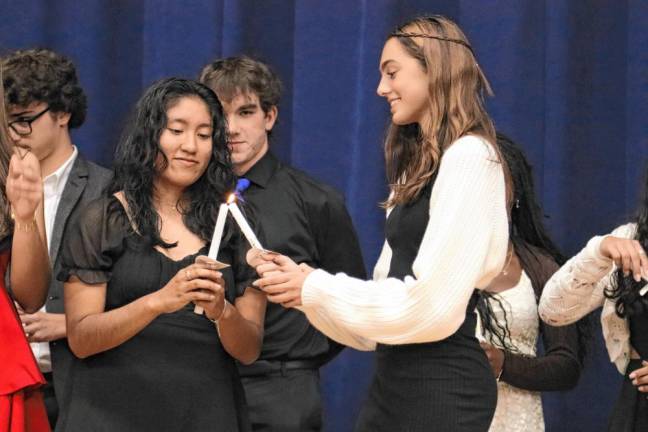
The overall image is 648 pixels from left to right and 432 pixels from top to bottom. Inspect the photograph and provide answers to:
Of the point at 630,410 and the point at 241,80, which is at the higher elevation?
the point at 241,80

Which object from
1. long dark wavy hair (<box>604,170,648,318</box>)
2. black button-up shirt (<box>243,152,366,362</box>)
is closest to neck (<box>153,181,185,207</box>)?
black button-up shirt (<box>243,152,366,362</box>)

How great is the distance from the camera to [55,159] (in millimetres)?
3105

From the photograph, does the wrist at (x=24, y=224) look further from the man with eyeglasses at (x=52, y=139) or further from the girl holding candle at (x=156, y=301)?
the man with eyeglasses at (x=52, y=139)

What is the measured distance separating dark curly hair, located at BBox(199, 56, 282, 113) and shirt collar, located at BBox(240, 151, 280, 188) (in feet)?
0.42

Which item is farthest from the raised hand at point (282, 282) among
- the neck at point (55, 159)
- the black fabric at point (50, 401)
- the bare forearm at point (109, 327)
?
the neck at point (55, 159)

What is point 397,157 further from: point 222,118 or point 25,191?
point 25,191

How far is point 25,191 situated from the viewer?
2275 millimetres

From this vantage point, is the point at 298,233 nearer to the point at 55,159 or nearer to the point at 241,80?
the point at 241,80

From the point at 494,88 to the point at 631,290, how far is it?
100 cm

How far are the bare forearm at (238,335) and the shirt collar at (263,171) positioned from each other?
69 cm

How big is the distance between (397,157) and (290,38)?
1.41m

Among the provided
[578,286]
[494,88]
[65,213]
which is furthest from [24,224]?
[494,88]

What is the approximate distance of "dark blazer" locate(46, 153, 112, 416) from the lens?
287cm

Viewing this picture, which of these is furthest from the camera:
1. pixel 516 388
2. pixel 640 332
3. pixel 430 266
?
pixel 516 388
